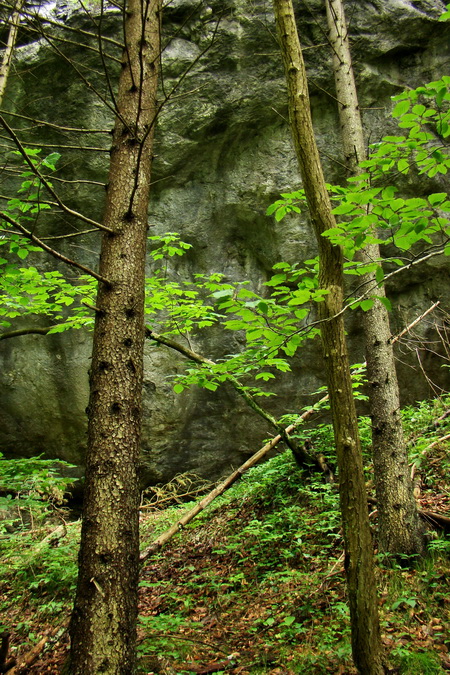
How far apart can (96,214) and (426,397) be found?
344 inches

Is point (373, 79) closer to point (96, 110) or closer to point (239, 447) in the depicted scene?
point (96, 110)

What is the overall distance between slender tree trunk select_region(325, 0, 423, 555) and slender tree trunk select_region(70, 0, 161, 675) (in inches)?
82.3

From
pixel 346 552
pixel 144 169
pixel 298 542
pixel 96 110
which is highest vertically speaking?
pixel 96 110

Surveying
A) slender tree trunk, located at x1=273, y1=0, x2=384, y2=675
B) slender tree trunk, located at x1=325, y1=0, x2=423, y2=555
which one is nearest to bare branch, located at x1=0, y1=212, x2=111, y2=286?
slender tree trunk, located at x1=273, y1=0, x2=384, y2=675

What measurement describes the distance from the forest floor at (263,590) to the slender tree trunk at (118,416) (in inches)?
31.0

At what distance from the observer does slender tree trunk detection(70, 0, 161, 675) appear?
2.22 metres

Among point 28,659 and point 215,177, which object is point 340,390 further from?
point 215,177

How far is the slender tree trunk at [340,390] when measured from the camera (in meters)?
2.23

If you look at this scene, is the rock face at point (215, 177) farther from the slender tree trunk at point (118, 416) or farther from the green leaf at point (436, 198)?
the green leaf at point (436, 198)

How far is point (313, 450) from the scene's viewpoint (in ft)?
18.8

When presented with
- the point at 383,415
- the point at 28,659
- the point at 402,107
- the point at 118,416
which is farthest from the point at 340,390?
the point at 28,659

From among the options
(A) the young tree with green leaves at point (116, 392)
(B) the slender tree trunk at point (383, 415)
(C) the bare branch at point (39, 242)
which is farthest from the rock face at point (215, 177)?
(C) the bare branch at point (39, 242)

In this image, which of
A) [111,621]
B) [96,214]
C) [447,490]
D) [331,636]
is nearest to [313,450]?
[447,490]

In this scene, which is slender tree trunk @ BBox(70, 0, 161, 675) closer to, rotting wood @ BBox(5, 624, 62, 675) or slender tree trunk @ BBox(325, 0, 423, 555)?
rotting wood @ BBox(5, 624, 62, 675)
